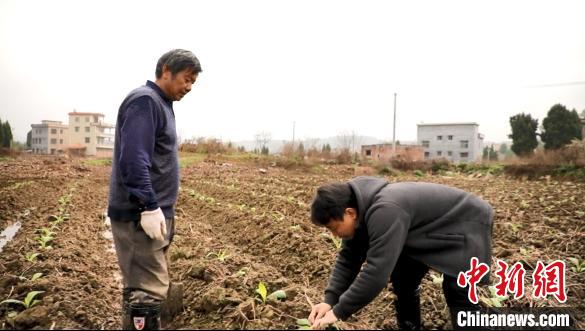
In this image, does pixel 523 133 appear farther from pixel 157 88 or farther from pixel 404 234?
pixel 157 88

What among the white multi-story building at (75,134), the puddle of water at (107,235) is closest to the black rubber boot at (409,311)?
the puddle of water at (107,235)

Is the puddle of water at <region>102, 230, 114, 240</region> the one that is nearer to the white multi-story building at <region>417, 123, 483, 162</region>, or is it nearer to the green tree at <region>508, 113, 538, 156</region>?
the green tree at <region>508, 113, 538, 156</region>

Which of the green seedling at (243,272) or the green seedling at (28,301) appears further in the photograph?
the green seedling at (243,272)

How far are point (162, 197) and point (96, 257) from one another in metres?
3.35

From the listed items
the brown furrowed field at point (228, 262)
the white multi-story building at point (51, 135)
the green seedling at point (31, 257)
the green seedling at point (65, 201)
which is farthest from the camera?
the white multi-story building at point (51, 135)

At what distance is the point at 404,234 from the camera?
2.40 meters

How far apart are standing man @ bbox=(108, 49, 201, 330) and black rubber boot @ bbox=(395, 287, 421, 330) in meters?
1.68

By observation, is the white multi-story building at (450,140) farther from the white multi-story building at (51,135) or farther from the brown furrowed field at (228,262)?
the white multi-story building at (51,135)

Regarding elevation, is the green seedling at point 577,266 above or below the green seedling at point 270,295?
above

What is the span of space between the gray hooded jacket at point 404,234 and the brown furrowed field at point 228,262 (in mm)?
752

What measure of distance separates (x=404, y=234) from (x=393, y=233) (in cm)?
10

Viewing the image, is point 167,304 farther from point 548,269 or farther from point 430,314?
point 548,269

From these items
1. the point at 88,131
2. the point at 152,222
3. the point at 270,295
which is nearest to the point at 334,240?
the point at 270,295

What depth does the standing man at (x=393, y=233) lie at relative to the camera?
93.0 inches
